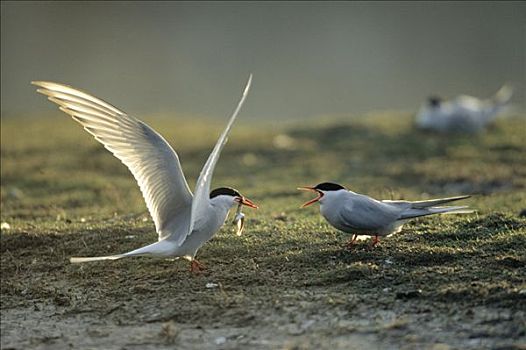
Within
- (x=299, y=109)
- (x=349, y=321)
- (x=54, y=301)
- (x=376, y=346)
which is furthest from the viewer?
(x=299, y=109)

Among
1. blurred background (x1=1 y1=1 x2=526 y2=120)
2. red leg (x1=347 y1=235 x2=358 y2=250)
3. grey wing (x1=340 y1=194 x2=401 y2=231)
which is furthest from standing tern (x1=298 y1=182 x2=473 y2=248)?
blurred background (x1=1 y1=1 x2=526 y2=120)

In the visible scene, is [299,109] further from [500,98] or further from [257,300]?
[257,300]

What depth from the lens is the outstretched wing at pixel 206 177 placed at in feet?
20.0

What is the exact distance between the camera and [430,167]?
13.8 metres

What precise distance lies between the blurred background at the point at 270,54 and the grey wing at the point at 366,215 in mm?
26490

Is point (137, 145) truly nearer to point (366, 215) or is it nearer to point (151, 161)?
point (151, 161)

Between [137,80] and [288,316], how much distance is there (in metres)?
37.5

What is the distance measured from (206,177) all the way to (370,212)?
5.09ft

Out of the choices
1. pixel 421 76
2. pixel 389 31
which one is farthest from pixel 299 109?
pixel 389 31

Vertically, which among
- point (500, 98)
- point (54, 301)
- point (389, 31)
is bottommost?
point (54, 301)

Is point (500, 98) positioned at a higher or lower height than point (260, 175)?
higher

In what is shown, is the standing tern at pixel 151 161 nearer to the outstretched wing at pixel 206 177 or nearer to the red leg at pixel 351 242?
the outstretched wing at pixel 206 177

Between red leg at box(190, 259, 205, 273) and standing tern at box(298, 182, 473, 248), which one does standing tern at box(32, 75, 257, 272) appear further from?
standing tern at box(298, 182, 473, 248)

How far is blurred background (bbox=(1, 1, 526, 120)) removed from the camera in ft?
126
